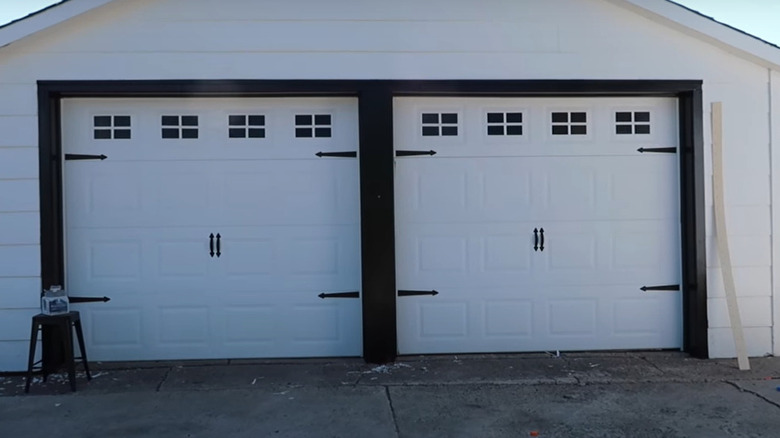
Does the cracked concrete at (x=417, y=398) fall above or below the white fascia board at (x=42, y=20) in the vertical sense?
below

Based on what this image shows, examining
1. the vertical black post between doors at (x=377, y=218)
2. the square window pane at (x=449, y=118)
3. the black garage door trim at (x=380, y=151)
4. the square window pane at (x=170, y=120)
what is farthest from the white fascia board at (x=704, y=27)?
the square window pane at (x=170, y=120)

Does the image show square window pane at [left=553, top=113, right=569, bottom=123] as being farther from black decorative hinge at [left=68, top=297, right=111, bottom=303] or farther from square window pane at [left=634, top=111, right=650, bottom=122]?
black decorative hinge at [left=68, top=297, right=111, bottom=303]

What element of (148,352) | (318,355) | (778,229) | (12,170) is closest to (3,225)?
(12,170)

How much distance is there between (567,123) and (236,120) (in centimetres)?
302

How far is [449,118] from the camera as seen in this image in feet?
22.2

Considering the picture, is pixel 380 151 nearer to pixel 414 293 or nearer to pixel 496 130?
pixel 496 130

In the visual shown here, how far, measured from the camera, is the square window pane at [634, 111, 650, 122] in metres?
6.86

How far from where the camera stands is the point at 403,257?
6.74m

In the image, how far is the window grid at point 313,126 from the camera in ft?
22.0

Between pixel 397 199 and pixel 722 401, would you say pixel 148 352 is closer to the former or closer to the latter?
pixel 397 199

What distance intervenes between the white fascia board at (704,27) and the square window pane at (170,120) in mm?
4029

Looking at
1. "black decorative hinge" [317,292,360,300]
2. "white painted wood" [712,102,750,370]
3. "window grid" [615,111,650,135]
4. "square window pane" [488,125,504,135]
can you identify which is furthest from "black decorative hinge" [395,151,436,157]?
"white painted wood" [712,102,750,370]

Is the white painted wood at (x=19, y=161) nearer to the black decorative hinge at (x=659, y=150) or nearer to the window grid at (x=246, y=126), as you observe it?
the window grid at (x=246, y=126)

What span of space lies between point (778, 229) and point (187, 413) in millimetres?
5358
